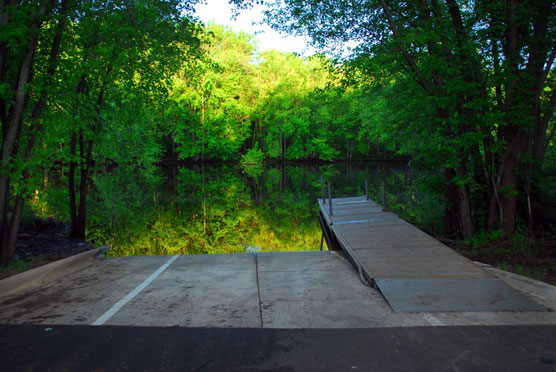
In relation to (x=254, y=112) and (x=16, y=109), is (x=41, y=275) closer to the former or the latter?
(x=16, y=109)

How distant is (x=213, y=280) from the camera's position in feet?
21.7

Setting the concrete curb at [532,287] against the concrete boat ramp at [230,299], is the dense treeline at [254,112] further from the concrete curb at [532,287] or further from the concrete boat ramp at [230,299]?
the concrete curb at [532,287]

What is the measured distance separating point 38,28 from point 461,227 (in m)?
10.7

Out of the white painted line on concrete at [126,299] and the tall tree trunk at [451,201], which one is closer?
the white painted line on concrete at [126,299]

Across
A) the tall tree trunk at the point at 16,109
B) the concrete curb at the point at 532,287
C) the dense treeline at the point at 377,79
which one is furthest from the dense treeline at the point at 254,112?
the concrete curb at the point at 532,287

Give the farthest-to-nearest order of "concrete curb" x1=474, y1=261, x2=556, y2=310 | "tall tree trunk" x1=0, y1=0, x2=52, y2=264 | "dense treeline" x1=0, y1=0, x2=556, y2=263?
"dense treeline" x1=0, y1=0, x2=556, y2=263 < "tall tree trunk" x1=0, y1=0, x2=52, y2=264 < "concrete curb" x1=474, y1=261, x2=556, y2=310

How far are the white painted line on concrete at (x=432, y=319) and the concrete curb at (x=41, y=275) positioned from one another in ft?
18.4

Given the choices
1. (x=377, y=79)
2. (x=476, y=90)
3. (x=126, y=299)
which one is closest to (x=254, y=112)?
(x=377, y=79)

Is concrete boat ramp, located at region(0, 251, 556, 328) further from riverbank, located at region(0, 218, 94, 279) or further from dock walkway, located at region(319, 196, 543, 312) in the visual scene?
riverbank, located at region(0, 218, 94, 279)

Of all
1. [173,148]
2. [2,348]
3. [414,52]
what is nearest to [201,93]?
[173,148]

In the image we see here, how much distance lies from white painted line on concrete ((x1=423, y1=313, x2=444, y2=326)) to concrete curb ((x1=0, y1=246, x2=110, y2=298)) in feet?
18.4

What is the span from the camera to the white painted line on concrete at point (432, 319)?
4402 millimetres

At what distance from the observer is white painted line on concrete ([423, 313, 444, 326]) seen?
14.4ft

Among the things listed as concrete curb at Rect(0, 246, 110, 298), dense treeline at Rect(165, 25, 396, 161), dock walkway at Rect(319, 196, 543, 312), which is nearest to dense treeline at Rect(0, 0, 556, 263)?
concrete curb at Rect(0, 246, 110, 298)
